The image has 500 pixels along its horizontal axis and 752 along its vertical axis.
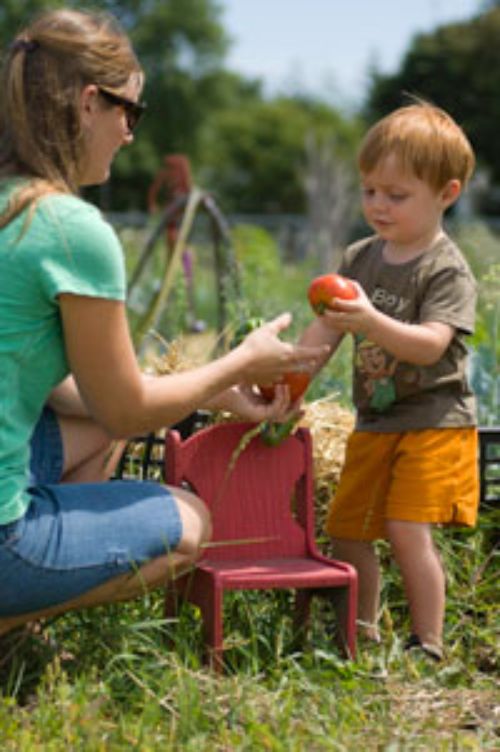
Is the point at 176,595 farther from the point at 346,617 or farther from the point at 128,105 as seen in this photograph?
the point at 128,105

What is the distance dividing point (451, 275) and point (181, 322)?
5.99ft

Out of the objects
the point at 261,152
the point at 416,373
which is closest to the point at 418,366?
the point at 416,373

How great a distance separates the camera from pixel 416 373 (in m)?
2.96

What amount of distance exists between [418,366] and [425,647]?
0.61m

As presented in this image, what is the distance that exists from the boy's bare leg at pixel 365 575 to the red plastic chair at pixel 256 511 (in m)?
0.17

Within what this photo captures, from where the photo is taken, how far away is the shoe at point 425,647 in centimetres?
287

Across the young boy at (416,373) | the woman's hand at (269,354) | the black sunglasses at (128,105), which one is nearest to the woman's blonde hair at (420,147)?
the young boy at (416,373)

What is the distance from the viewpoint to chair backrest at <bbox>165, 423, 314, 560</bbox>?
114 inches

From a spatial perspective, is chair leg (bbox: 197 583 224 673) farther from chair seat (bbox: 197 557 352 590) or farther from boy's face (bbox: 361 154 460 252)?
boy's face (bbox: 361 154 460 252)

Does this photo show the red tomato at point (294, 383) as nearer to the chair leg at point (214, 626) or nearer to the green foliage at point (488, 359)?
the chair leg at point (214, 626)

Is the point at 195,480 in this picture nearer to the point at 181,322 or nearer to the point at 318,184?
the point at 181,322

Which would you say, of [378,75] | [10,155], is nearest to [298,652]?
[10,155]

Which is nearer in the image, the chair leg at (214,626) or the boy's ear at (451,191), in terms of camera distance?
the chair leg at (214,626)

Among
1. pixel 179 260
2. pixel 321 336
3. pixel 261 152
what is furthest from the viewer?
pixel 261 152
